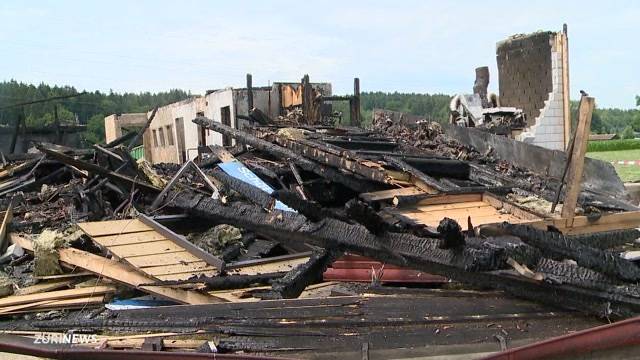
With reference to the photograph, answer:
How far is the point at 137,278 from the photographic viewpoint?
13.4ft

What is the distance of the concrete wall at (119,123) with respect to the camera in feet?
90.6

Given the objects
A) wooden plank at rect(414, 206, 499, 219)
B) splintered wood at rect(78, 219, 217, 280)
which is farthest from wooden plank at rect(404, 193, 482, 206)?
splintered wood at rect(78, 219, 217, 280)

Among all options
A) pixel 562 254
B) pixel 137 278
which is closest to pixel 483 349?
pixel 562 254

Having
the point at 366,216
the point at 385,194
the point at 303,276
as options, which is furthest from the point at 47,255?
the point at 385,194

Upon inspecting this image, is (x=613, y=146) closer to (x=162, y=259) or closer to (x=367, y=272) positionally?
(x=367, y=272)

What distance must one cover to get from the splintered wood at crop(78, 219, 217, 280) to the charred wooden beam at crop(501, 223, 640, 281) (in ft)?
7.84

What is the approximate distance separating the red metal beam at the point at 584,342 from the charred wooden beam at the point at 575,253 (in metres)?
0.47

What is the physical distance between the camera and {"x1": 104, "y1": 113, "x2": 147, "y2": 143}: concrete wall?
90.6 ft

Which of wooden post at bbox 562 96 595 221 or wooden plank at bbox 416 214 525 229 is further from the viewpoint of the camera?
wooden plank at bbox 416 214 525 229

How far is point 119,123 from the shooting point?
2769 cm

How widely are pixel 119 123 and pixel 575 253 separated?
2751 cm

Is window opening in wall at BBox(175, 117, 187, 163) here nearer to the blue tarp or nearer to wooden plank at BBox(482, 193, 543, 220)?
the blue tarp

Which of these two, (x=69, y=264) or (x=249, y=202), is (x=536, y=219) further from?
(x=69, y=264)

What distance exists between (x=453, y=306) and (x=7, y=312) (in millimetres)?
3216
